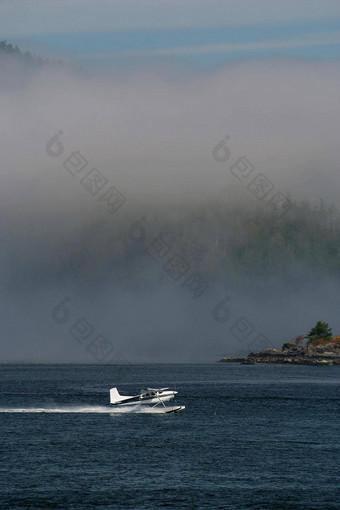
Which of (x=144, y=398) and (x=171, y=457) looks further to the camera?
(x=144, y=398)

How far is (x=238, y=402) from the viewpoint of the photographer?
566ft

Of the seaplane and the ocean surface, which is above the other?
the seaplane

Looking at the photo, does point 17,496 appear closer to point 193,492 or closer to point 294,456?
point 193,492

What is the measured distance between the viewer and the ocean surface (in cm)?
8138

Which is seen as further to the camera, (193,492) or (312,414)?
(312,414)

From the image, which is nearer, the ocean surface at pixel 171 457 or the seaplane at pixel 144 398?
the ocean surface at pixel 171 457

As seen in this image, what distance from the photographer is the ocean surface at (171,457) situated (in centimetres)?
8138

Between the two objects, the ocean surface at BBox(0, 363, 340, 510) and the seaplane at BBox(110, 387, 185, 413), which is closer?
the ocean surface at BBox(0, 363, 340, 510)

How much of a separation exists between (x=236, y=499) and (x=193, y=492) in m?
4.87

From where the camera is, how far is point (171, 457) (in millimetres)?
103188

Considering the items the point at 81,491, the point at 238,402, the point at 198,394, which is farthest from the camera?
the point at 198,394

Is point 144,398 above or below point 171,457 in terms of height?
above

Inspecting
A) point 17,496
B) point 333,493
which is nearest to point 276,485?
point 333,493

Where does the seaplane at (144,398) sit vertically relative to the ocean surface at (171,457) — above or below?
above
